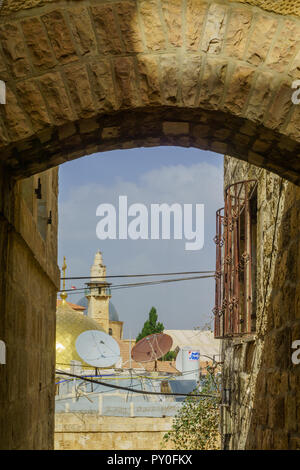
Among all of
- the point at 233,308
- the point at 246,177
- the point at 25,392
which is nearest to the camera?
the point at 25,392

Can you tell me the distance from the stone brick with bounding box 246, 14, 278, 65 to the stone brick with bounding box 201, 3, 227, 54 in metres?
0.14

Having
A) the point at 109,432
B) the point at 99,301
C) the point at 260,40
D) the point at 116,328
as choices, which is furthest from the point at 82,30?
the point at 116,328

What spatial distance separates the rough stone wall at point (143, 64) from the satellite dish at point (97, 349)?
15429mm

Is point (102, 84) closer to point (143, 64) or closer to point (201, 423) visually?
point (143, 64)

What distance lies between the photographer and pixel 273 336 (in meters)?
4.59

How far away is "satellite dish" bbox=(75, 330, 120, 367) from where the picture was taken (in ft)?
58.7

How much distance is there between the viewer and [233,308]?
5707 mm

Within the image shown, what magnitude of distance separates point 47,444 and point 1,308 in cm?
291

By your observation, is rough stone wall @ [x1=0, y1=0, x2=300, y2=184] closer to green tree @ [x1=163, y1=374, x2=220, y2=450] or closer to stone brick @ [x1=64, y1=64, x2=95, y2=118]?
stone brick @ [x1=64, y1=64, x2=95, y2=118]

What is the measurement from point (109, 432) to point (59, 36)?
1495 centimetres

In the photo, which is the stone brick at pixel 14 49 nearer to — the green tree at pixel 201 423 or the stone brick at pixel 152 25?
the stone brick at pixel 152 25

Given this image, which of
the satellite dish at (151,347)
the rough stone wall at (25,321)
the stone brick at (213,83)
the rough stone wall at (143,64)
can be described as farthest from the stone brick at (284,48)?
the satellite dish at (151,347)
